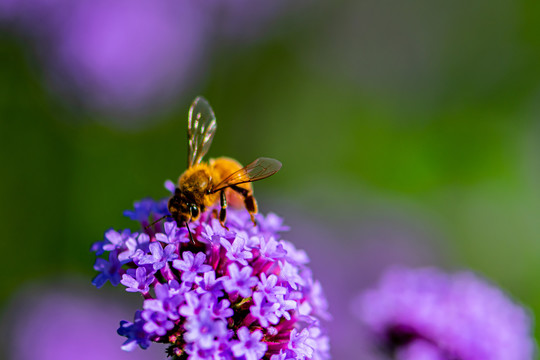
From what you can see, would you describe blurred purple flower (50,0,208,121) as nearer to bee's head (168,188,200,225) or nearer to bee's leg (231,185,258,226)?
bee's leg (231,185,258,226)

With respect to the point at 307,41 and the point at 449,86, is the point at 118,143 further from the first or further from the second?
the point at 449,86

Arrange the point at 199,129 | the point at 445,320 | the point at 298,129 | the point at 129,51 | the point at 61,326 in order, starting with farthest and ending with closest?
the point at 298,129
the point at 129,51
the point at 61,326
the point at 445,320
the point at 199,129

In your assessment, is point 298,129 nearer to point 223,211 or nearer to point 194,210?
point 223,211

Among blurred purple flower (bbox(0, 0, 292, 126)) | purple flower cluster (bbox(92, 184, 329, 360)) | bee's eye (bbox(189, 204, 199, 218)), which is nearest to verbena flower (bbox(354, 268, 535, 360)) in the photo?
purple flower cluster (bbox(92, 184, 329, 360))

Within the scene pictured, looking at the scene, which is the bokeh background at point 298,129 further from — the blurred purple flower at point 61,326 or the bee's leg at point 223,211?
the bee's leg at point 223,211

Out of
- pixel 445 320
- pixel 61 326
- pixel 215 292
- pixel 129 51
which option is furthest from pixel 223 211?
pixel 129 51

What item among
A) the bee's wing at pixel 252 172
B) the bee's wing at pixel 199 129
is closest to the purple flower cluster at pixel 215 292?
the bee's wing at pixel 252 172

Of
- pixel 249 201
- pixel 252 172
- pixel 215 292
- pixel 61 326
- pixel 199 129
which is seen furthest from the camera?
pixel 61 326
